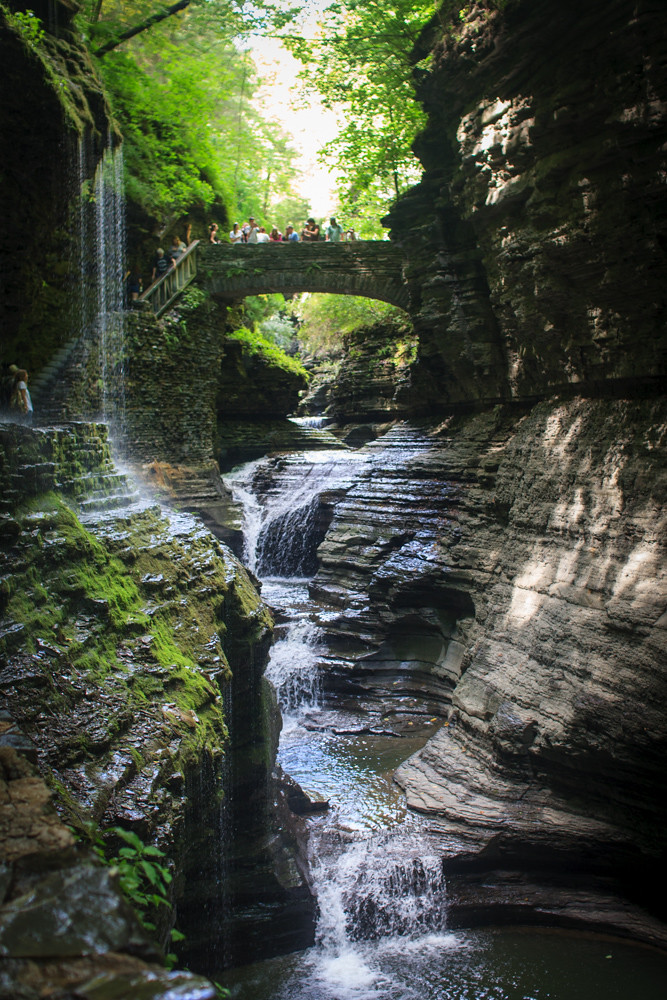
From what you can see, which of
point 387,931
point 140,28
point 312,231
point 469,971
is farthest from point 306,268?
point 469,971

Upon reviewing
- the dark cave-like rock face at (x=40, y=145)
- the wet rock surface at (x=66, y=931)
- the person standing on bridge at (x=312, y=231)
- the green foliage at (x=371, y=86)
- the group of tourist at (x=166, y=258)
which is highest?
the green foliage at (x=371, y=86)

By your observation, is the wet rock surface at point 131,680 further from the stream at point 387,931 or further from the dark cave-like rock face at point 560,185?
the dark cave-like rock face at point 560,185

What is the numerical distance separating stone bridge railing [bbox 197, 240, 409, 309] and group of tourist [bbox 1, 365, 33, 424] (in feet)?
27.1

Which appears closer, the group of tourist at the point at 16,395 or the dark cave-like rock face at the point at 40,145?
the dark cave-like rock face at the point at 40,145

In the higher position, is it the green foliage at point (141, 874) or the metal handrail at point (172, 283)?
the metal handrail at point (172, 283)

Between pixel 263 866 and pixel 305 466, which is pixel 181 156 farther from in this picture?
pixel 263 866

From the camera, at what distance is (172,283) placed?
17.3 metres

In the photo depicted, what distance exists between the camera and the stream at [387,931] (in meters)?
4.88

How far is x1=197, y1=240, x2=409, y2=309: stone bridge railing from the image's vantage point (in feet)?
56.9

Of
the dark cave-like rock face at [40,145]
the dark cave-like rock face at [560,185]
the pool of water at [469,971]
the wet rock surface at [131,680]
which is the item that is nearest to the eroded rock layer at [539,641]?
the pool of water at [469,971]

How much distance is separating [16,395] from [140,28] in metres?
11.6

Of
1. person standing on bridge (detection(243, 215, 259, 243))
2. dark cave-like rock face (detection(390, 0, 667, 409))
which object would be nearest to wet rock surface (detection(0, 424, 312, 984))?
dark cave-like rock face (detection(390, 0, 667, 409))

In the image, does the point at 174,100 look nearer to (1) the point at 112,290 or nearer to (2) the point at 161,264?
(2) the point at 161,264

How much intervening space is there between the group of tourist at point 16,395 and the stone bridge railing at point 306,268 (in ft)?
27.1
